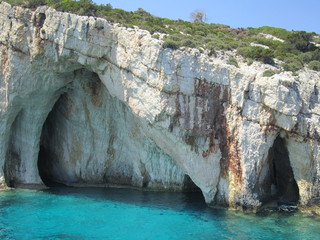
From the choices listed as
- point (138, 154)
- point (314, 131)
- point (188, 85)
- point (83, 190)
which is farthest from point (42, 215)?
point (314, 131)

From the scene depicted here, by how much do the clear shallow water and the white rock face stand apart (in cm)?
169

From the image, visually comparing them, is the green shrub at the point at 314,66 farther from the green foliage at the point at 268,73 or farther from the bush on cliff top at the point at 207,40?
the green foliage at the point at 268,73

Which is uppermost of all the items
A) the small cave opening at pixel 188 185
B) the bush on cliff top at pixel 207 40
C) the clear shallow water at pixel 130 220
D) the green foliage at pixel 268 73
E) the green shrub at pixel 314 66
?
the bush on cliff top at pixel 207 40

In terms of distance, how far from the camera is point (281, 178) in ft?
75.0

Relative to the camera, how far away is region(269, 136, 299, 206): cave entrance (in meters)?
22.1

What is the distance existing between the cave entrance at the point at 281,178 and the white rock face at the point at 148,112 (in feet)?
0.25

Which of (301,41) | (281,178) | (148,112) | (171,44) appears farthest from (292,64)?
(148,112)

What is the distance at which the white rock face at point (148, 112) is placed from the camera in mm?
20391

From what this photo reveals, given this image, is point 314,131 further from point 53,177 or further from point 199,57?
point 53,177

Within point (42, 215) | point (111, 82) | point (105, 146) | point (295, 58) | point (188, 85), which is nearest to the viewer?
point (42, 215)

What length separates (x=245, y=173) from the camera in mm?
20422

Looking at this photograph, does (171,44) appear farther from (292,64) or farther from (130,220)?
(130,220)

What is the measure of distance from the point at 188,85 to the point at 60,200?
10653 millimetres

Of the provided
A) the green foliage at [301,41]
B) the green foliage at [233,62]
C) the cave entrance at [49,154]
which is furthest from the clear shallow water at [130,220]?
the green foliage at [301,41]
